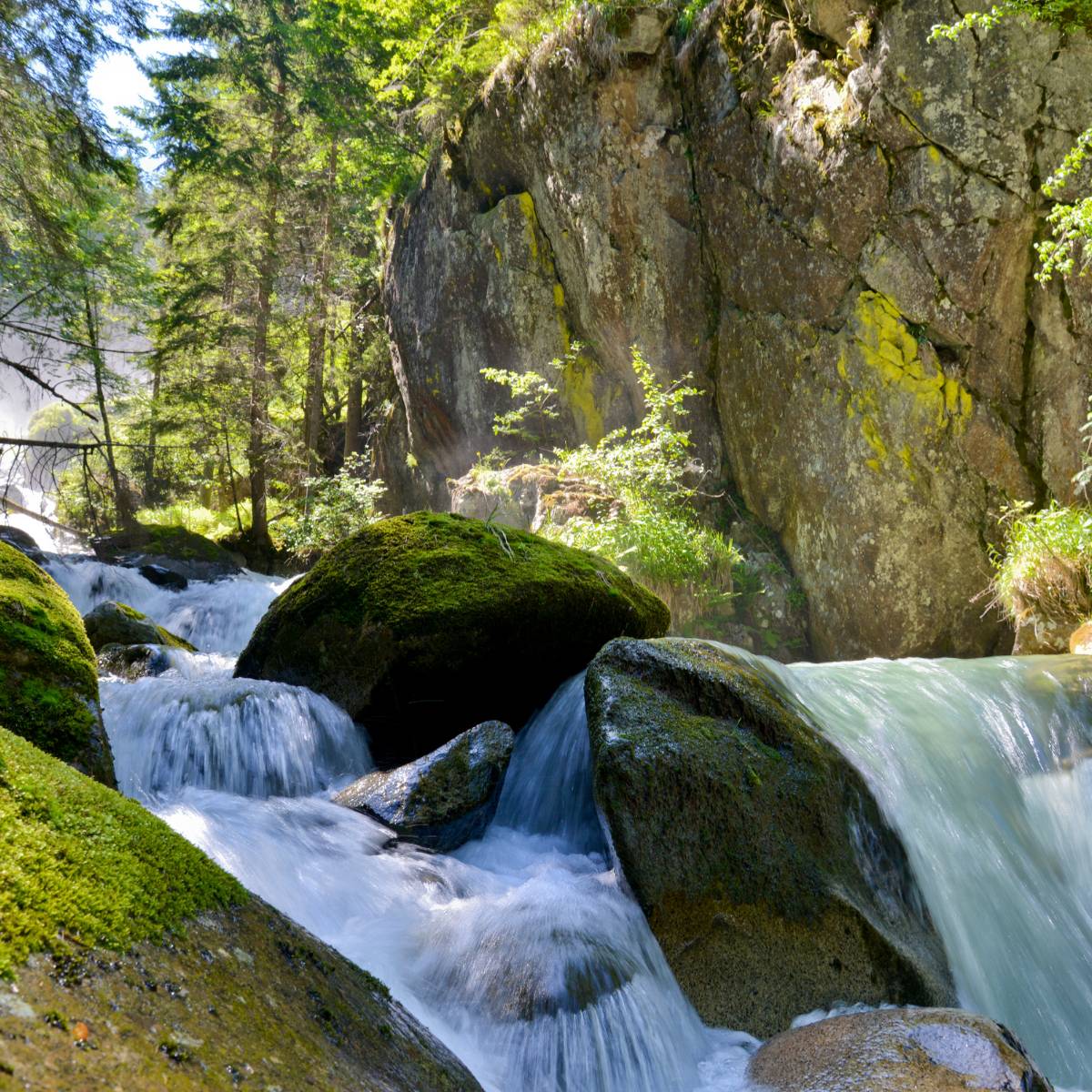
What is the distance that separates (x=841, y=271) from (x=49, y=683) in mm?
8525

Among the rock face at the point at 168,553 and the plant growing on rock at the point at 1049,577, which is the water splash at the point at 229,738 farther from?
the rock face at the point at 168,553

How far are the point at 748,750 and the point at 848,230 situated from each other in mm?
7032

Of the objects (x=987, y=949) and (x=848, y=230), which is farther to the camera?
(x=848, y=230)

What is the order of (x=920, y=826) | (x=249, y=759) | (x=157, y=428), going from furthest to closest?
(x=157, y=428), (x=249, y=759), (x=920, y=826)

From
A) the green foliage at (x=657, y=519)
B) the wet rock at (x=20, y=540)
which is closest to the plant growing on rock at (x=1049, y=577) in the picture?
the green foliage at (x=657, y=519)

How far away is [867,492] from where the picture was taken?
9180mm

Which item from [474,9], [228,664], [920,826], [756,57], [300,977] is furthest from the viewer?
[474,9]

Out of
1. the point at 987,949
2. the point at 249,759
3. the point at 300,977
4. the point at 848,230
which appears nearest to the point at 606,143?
the point at 848,230

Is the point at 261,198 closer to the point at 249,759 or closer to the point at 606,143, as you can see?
the point at 606,143

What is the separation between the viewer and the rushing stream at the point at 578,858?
2906 mm

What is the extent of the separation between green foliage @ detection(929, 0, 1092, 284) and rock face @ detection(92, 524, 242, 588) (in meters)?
12.5

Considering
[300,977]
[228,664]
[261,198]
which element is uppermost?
[261,198]

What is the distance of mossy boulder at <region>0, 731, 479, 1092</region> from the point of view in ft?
3.81

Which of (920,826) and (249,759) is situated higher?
(249,759)
